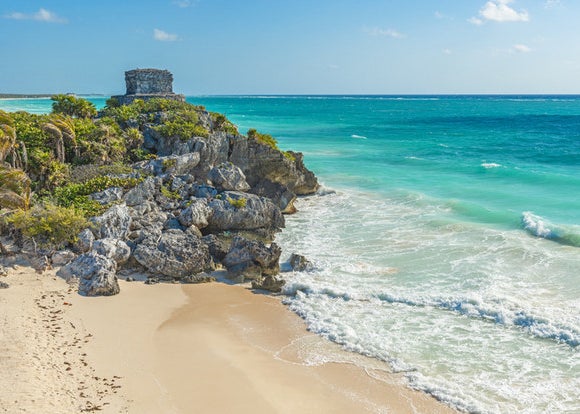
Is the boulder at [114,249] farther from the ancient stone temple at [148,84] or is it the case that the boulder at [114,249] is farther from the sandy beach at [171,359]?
the ancient stone temple at [148,84]

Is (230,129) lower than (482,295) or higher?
higher

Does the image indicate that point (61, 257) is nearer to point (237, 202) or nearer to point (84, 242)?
point (84, 242)

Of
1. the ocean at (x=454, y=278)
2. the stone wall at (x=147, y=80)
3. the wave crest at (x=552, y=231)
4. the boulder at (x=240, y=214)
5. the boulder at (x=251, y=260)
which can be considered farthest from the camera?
the stone wall at (x=147, y=80)

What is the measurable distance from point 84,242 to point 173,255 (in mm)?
3044

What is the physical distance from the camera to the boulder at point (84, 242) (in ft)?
56.8

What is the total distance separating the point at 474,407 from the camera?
10.5 m

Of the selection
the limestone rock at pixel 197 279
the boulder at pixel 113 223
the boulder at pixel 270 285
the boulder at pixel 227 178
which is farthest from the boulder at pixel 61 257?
the boulder at pixel 227 178

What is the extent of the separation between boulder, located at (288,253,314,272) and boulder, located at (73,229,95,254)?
6792 mm

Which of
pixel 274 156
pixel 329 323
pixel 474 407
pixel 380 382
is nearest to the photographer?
pixel 474 407

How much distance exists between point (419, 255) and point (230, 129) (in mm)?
15084

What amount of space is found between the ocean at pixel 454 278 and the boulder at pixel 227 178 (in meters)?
3.22

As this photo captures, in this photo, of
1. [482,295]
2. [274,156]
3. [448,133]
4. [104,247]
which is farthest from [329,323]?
[448,133]

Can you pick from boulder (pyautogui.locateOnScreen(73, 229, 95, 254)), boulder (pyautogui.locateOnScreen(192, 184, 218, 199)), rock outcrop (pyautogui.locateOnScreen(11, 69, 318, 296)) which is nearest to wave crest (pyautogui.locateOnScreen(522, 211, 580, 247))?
rock outcrop (pyautogui.locateOnScreen(11, 69, 318, 296))

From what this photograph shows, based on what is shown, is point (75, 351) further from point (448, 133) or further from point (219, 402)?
point (448, 133)
